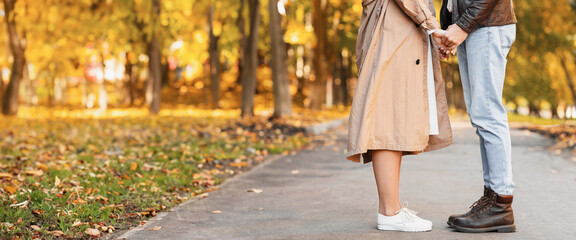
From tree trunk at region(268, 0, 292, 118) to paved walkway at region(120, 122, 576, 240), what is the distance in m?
10.1

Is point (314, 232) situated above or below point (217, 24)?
below

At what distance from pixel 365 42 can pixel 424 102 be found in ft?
1.82

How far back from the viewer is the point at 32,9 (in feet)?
89.3

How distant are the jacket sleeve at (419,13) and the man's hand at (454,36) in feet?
0.37

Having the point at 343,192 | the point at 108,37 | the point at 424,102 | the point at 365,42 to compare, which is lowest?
the point at 343,192

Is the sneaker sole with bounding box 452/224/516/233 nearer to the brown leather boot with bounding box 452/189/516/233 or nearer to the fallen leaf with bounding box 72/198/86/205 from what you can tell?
the brown leather boot with bounding box 452/189/516/233

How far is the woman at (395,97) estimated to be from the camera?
477 cm

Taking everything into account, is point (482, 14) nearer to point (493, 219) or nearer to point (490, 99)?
point (490, 99)

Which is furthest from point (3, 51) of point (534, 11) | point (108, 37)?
point (534, 11)

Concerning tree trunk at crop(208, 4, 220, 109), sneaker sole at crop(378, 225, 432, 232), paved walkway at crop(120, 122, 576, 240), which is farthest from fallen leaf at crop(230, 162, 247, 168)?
tree trunk at crop(208, 4, 220, 109)

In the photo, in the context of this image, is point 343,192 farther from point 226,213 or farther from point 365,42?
point 365,42

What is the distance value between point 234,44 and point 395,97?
2981 cm

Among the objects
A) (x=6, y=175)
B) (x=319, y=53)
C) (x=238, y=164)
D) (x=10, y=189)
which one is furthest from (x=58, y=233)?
(x=319, y=53)

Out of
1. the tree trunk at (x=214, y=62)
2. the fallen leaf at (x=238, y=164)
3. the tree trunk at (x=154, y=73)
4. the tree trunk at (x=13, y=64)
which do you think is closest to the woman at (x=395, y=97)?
the fallen leaf at (x=238, y=164)
